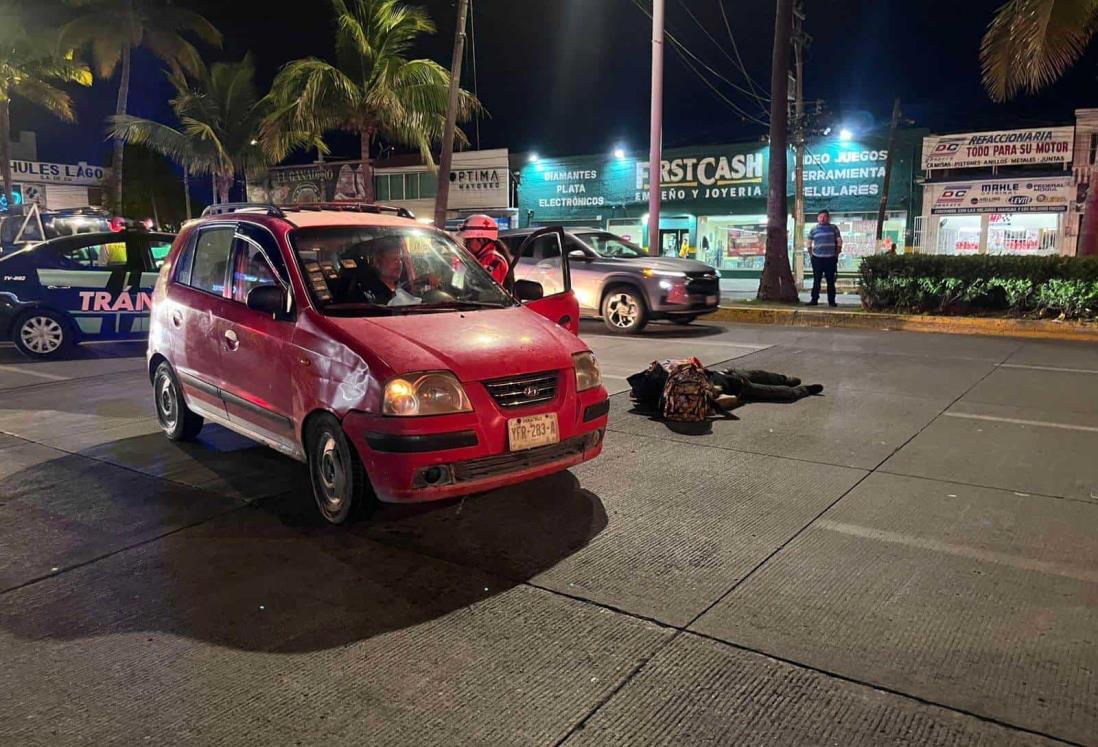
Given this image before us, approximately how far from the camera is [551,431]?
4.41 metres

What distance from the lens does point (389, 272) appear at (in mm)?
5270

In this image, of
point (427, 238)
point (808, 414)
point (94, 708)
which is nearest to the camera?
point (94, 708)

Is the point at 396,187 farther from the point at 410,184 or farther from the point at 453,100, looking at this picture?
the point at 453,100

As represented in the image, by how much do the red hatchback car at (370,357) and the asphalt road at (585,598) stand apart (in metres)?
0.42

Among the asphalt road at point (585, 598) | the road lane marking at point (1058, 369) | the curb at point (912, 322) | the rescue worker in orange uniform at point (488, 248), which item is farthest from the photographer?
the curb at point (912, 322)

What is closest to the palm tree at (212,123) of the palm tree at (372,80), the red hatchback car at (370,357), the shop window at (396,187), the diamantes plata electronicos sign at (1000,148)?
the shop window at (396,187)

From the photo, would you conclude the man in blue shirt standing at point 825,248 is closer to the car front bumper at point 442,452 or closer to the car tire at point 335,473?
the car front bumper at point 442,452

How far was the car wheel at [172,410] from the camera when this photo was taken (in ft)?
20.1

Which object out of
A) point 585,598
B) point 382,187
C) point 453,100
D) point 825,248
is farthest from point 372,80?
point 585,598

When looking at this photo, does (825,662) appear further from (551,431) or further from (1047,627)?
(551,431)

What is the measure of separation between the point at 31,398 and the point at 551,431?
6.30 m

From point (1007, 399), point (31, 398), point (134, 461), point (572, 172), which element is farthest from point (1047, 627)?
point (572, 172)

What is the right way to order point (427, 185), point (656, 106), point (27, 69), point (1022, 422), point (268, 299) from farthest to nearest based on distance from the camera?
point (427, 185), point (27, 69), point (656, 106), point (1022, 422), point (268, 299)

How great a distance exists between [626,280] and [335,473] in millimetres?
9039
